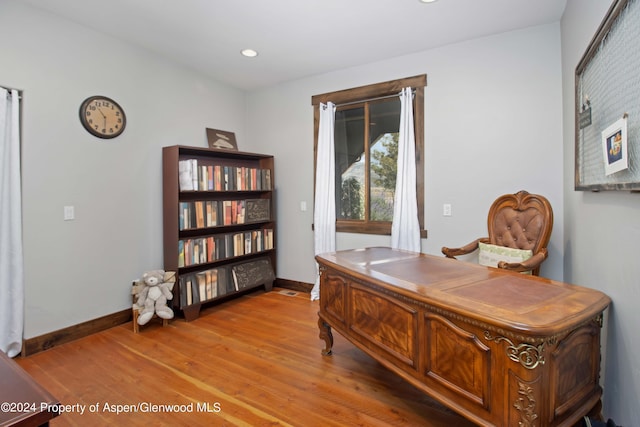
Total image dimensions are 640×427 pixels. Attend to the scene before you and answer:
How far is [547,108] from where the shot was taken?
115 inches

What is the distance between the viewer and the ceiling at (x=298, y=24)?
2654 millimetres

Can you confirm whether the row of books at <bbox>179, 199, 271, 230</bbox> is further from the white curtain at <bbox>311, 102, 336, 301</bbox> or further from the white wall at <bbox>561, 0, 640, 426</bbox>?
the white wall at <bbox>561, 0, 640, 426</bbox>

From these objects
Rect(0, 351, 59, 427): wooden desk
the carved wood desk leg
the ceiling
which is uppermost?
the ceiling

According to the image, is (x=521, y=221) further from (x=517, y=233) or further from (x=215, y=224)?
(x=215, y=224)

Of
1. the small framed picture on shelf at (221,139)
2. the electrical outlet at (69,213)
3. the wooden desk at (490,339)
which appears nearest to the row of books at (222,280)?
the electrical outlet at (69,213)

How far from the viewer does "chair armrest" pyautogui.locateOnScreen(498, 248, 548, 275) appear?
233 cm

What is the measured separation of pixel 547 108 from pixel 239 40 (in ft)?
9.61

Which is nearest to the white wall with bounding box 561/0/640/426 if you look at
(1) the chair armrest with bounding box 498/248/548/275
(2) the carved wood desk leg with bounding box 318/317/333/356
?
(1) the chair armrest with bounding box 498/248/548/275

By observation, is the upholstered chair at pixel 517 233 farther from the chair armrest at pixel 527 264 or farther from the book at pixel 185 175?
the book at pixel 185 175

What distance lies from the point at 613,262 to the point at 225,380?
2345 mm

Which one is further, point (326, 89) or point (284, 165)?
point (284, 165)

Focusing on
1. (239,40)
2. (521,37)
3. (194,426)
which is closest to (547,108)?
(521,37)

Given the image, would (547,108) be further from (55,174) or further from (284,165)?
(55,174)

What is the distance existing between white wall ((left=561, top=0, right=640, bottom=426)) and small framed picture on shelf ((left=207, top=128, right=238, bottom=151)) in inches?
142
